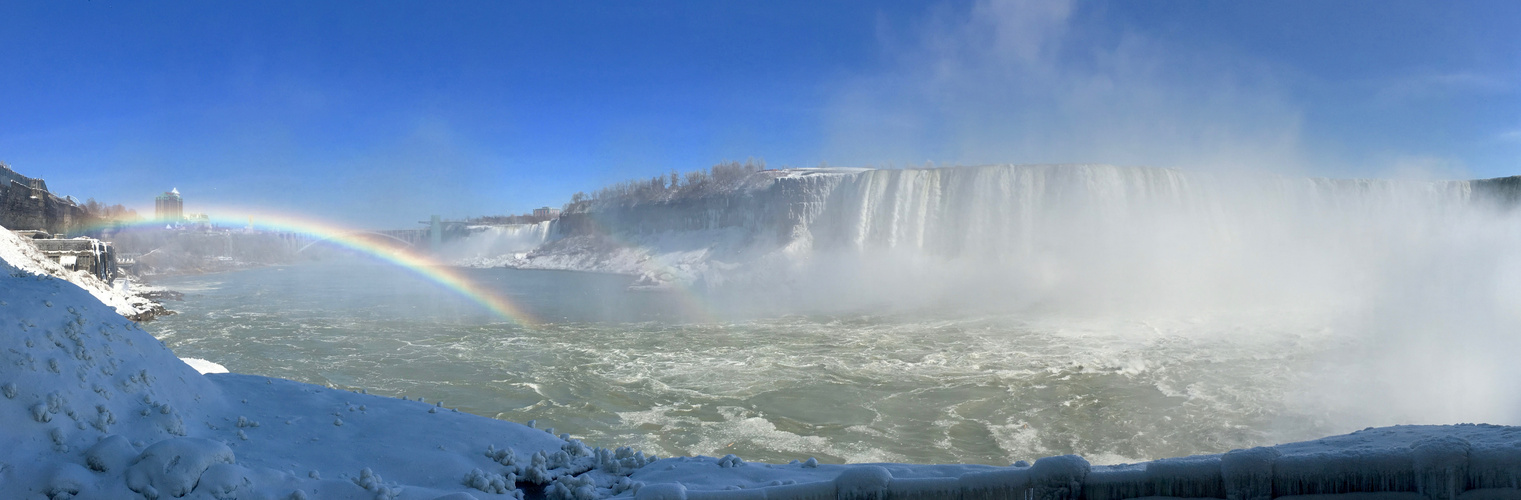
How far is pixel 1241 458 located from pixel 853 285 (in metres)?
29.4

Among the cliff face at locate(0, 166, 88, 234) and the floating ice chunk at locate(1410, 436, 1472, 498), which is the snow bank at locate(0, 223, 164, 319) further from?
the floating ice chunk at locate(1410, 436, 1472, 498)

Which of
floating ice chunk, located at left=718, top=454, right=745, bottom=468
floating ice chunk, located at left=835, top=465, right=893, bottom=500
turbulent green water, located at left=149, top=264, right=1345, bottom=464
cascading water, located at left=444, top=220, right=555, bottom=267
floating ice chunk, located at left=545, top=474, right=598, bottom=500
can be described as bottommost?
turbulent green water, located at left=149, top=264, right=1345, bottom=464

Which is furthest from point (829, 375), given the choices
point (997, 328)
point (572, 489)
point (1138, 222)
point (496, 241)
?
point (496, 241)

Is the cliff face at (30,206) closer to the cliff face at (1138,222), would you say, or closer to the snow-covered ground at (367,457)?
the cliff face at (1138,222)

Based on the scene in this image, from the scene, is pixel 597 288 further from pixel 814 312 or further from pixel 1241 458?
pixel 1241 458

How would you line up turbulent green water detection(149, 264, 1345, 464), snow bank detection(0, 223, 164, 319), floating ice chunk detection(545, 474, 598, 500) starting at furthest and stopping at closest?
1. snow bank detection(0, 223, 164, 319)
2. turbulent green water detection(149, 264, 1345, 464)
3. floating ice chunk detection(545, 474, 598, 500)

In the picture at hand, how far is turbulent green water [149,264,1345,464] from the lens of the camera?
855cm

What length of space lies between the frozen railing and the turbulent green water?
194 inches

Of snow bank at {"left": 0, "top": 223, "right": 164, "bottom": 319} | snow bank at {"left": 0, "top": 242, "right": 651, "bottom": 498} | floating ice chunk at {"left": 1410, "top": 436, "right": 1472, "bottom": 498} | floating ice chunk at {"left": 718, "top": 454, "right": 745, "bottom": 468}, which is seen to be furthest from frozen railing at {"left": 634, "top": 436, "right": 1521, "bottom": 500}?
snow bank at {"left": 0, "top": 223, "right": 164, "bottom": 319}

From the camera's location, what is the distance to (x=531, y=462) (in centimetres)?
396

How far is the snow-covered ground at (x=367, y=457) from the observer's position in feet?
8.67

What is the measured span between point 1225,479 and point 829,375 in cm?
998

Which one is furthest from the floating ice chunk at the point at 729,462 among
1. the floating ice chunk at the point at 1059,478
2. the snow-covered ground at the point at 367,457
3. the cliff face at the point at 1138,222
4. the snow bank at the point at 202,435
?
the cliff face at the point at 1138,222

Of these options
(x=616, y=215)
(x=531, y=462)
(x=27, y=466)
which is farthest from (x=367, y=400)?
(x=616, y=215)
